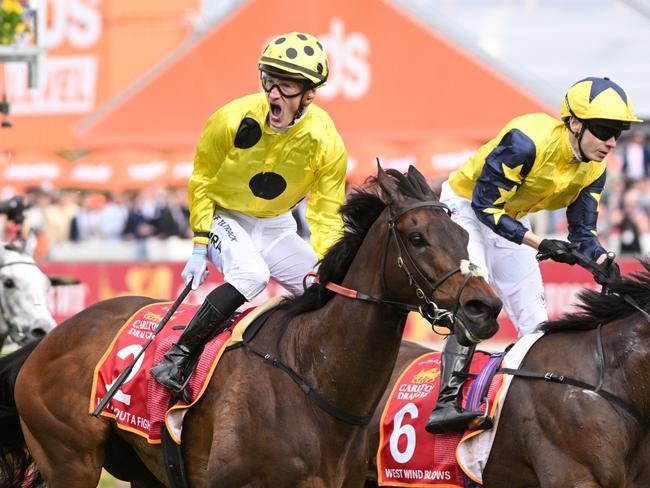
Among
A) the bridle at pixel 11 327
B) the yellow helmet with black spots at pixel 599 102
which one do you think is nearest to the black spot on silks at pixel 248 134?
the yellow helmet with black spots at pixel 599 102

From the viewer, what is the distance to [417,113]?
60.1 feet

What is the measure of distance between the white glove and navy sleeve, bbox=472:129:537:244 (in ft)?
4.73

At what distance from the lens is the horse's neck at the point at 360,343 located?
544cm

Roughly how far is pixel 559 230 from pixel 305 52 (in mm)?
11592

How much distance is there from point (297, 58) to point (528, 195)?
1.52 metres

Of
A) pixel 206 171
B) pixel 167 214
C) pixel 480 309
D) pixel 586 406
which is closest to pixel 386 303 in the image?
pixel 480 309

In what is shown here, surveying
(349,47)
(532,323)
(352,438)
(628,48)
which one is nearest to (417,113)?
(349,47)

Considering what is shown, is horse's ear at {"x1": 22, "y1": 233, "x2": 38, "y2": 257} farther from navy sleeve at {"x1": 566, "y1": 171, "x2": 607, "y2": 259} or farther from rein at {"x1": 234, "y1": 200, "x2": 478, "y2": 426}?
navy sleeve at {"x1": 566, "y1": 171, "x2": 607, "y2": 259}

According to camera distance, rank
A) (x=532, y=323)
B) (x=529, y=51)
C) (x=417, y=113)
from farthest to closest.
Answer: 1. (x=529, y=51)
2. (x=417, y=113)
3. (x=532, y=323)

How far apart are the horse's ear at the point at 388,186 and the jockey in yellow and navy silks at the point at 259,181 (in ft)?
1.97

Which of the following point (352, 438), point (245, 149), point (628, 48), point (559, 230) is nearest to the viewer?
point (352, 438)

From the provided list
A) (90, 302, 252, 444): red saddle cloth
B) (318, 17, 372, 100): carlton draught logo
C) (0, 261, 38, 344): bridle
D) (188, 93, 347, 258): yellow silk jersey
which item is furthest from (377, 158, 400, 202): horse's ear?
(318, 17, 372, 100): carlton draught logo

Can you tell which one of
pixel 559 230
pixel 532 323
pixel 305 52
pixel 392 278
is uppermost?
pixel 305 52

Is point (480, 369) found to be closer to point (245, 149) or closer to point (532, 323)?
point (532, 323)
